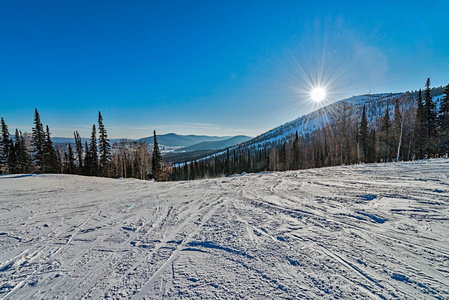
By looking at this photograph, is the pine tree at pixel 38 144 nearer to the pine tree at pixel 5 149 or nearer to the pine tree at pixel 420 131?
Result: the pine tree at pixel 5 149

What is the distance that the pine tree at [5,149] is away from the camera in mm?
29547

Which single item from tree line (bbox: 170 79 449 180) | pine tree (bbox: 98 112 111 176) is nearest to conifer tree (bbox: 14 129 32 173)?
pine tree (bbox: 98 112 111 176)

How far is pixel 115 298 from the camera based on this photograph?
83.5 inches

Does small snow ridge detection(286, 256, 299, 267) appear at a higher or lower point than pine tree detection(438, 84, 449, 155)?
lower

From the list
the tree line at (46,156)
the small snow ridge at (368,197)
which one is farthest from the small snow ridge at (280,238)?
the tree line at (46,156)

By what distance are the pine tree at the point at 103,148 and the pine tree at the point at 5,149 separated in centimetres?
1414

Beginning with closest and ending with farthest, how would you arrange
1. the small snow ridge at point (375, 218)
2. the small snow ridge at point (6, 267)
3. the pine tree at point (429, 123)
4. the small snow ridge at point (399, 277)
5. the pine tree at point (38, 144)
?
the small snow ridge at point (399, 277), the small snow ridge at point (6, 267), the small snow ridge at point (375, 218), the pine tree at point (429, 123), the pine tree at point (38, 144)

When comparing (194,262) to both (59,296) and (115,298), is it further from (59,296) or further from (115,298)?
(59,296)

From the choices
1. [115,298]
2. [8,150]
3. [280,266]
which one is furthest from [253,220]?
[8,150]

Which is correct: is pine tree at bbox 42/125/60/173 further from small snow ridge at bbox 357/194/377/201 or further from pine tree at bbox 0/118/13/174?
small snow ridge at bbox 357/194/377/201

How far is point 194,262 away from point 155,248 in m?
0.92

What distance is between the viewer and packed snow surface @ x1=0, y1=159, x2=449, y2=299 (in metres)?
2.19

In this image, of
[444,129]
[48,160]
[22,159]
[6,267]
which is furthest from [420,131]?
[22,159]

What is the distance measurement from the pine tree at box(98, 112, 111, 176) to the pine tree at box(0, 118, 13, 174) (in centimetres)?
1414
